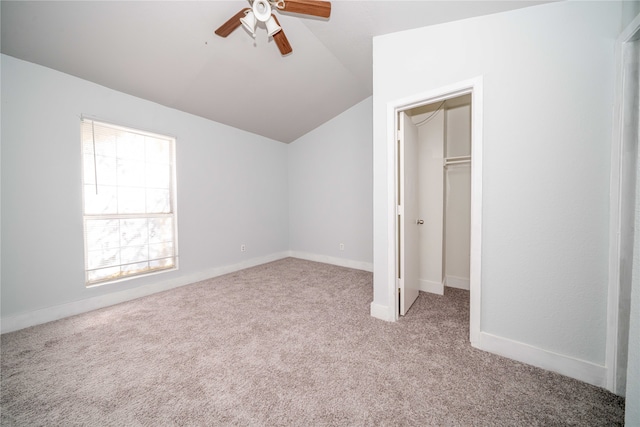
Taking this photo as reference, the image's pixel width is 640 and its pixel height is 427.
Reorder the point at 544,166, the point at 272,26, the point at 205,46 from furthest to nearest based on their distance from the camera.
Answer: the point at 205,46
the point at 272,26
the point at 544,166

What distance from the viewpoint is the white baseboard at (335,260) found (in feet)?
13.3

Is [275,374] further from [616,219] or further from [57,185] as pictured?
[57,185]

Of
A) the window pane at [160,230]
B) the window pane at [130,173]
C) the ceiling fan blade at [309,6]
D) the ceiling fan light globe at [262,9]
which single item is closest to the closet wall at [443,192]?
the ceiling fan blade at [309,6]

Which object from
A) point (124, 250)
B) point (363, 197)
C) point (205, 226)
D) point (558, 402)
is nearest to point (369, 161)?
point (363, 197)

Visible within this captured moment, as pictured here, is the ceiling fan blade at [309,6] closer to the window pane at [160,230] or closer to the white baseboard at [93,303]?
the window pane at [160,230]

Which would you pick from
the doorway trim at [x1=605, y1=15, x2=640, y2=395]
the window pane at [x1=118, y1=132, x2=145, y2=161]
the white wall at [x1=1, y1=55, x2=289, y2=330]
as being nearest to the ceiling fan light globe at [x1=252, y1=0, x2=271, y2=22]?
the doorway trim at [x1=605, y1=15, x2=640, y2=395]

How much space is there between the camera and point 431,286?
299cm

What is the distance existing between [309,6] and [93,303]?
3.69 m

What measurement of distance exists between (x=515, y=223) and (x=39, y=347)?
395cm

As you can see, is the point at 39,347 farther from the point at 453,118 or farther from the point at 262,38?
the point at 453,118

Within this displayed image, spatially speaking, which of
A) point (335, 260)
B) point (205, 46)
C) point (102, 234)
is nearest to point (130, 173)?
point (102, 234)

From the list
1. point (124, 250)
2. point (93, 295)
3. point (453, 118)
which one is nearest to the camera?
point (93, 295)

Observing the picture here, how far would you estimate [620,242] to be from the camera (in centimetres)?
135


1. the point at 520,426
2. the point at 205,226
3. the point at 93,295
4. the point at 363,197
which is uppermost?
the point at 363,197
